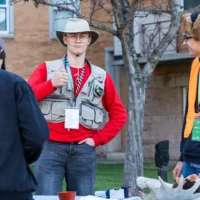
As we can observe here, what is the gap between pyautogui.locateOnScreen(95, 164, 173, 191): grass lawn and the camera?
12.8 m

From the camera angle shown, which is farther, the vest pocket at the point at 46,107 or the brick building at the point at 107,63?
the brick building at the point at 107,63

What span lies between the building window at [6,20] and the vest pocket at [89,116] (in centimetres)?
1431

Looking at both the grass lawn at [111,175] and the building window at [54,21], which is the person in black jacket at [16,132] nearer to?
the grass lawn at [111,175]

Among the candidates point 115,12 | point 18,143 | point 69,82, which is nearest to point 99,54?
point 115,12

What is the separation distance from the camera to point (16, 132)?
13.3 ft

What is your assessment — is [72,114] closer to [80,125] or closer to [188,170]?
[80,125]

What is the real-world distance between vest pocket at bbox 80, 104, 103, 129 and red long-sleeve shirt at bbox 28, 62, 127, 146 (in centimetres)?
5

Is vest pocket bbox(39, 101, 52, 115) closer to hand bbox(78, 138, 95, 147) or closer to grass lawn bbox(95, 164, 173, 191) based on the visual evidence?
A: hand bbox(78, 138, 95, 147)

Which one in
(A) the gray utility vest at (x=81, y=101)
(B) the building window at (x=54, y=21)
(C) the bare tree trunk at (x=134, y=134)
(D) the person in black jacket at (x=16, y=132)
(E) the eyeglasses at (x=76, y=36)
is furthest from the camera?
(B) the building window at (x=54, y=21)

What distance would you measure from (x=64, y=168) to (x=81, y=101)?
1.79 feet

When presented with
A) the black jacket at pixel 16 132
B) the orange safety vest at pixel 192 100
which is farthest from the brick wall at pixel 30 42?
the black jacket at pixel 16 132

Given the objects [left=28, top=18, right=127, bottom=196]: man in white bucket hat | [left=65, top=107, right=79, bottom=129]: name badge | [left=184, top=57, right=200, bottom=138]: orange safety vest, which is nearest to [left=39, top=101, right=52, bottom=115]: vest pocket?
[left=28, top=18, right=127, bottom=196]: man in white bucket hat

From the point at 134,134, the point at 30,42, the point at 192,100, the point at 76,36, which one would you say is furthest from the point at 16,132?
the point at 30,42

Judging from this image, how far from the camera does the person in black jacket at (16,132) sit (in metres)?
4.01
